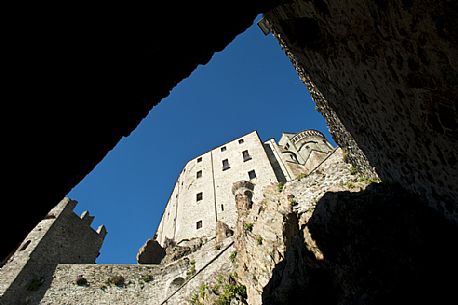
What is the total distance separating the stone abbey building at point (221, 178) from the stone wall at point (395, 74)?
22.3 metres

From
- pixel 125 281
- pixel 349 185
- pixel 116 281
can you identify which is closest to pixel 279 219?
pixel 349 185

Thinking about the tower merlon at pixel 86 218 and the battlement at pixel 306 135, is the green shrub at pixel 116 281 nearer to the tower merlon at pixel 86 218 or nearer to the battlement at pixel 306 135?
the tower merlon at pixel 86 218

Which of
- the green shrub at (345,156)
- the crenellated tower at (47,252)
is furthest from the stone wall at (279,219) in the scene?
the crenellated tower at (47,252)

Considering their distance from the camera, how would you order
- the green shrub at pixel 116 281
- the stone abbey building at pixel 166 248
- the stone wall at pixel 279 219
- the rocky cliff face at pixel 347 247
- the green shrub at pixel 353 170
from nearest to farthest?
the rocky cliff face at pixel 347 247 → the stone wall at pixel 279 219 → the green shrub at pixel 353 170 → the stone abbey building at pixel 166 248 → the green shrub at pixel 116 281

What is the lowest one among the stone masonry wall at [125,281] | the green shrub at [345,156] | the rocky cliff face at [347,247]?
the rocky cliff face at [347,247]

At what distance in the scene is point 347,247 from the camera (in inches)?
280

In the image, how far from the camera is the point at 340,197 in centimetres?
841

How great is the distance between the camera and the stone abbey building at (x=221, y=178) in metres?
29.4

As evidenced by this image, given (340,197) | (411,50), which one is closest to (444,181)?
(411,50)

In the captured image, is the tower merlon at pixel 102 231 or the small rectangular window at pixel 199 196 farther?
the small rectangular window at pixel 199 196

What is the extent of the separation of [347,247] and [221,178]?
26853 mm

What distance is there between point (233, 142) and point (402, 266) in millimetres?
33320

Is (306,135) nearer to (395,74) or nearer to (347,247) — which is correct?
(347,247)

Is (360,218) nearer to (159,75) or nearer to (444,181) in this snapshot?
(444,181)
